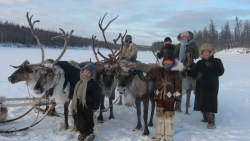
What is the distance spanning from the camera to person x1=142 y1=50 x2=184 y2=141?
4.50 meters

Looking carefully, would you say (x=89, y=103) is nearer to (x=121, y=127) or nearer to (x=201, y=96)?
(x=121, y=127)

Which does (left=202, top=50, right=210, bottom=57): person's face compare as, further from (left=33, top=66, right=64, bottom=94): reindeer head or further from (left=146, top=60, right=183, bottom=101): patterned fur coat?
(left=33, top=66, right=64, bottom=94): reindeer head

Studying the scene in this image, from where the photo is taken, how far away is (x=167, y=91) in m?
4.54

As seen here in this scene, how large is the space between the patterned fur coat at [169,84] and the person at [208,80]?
4.53 feet

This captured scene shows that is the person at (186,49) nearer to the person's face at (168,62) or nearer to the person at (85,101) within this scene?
the person's face at (168,62)

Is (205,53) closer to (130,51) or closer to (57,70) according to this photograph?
(130,51)

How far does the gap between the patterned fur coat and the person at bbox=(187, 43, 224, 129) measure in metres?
1.38

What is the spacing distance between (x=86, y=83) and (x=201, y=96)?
3.02 metres

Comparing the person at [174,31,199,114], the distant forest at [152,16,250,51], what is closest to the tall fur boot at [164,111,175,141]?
the person at [174,31,199,114]

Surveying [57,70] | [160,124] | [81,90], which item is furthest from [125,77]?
[57,70]

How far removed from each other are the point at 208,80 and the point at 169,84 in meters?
1.66

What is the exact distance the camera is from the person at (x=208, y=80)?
5.54 m

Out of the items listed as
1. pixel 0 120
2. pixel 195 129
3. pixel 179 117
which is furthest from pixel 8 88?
pixel 195 129

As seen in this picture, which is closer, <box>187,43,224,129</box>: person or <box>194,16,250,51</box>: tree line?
<box>187,43,224,129</box>: person
